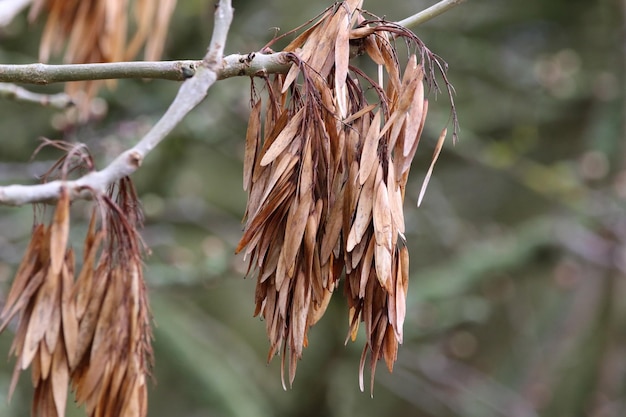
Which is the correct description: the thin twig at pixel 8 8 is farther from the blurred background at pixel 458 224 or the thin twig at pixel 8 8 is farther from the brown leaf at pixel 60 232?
the blurred background at pixel 458 224

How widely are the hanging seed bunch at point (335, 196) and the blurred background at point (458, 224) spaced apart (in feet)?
4.87

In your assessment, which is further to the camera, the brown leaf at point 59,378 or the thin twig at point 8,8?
the thin twig at point 8,8

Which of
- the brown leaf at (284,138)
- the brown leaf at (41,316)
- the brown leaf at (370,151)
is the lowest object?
the brown leaf at (41,316)

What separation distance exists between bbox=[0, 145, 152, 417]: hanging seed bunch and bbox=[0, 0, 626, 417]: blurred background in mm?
1327

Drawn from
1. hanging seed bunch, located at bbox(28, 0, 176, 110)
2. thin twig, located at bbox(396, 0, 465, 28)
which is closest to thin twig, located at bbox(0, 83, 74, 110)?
hanging seed bunch, located at bbox(28, 0, 176, 110)

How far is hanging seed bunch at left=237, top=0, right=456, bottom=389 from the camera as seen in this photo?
0.84 m

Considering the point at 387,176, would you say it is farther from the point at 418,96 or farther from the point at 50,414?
the point at 50,414

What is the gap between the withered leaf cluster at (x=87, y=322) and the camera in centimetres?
96

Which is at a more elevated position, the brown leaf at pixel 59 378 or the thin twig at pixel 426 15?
the thin twig at pixel 426 15

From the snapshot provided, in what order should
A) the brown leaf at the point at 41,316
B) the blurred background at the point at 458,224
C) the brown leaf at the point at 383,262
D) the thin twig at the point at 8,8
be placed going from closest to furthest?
the brown leaf at the point at 383,262 → the brown leaf at the point at 41,316 → the thin twig at the point at 8,8 → the blurred background at the point at 458,224

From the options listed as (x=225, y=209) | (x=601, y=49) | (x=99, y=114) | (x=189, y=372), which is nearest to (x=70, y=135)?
(x=99, y=114)

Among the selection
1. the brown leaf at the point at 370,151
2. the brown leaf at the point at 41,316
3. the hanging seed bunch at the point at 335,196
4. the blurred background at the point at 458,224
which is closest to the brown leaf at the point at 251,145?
the hanging seed bunch at the point at 335,196

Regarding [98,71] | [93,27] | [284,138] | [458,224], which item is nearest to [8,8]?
[93,27]

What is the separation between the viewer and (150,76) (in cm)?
87
